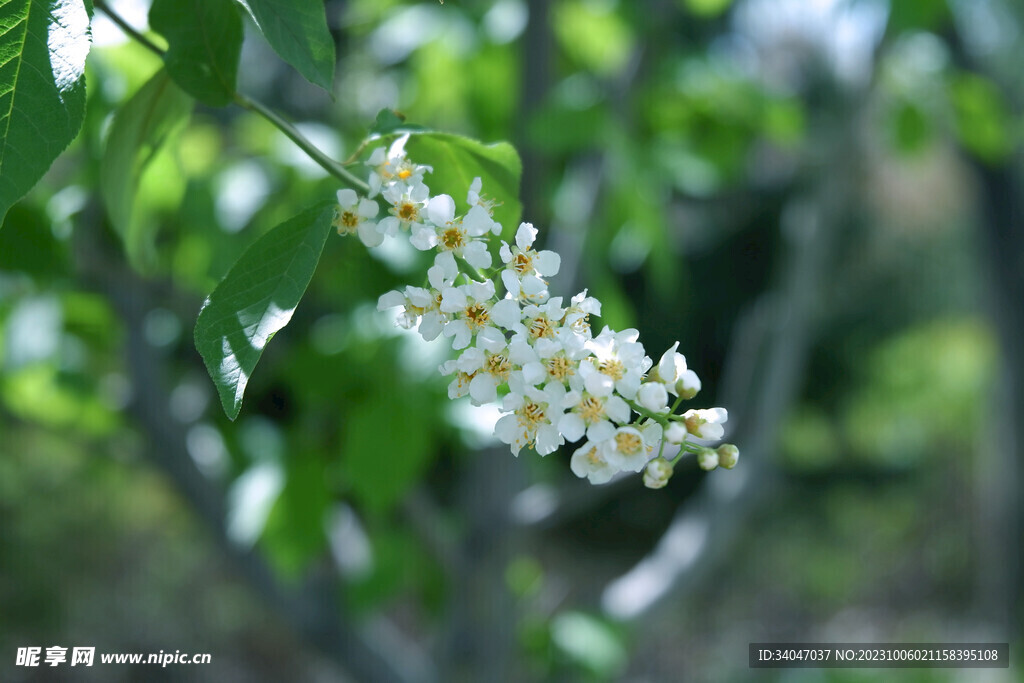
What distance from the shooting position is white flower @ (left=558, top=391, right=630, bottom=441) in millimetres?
360

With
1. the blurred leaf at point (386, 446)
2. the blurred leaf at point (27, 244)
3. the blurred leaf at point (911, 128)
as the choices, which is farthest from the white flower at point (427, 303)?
the blurred leaf at point (911, 128)

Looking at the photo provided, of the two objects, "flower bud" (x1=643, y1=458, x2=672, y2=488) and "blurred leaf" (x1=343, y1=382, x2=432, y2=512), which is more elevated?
"blurred leaf" (x1=343, y1=382, x2=432, y2=512)

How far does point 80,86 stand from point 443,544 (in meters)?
1.14

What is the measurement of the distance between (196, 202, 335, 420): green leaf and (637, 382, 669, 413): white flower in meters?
0.15

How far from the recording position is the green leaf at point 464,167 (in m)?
0.44

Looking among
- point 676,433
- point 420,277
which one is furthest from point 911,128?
point 676,433

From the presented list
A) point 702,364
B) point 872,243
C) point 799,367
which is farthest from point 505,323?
point 872,243

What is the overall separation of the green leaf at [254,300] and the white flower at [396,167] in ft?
0.17

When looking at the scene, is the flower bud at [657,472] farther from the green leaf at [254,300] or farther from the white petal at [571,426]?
the green leaf at [254,300]

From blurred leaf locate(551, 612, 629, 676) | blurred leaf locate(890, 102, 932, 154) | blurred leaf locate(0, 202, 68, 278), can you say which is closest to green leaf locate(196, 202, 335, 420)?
blurred leaf locate(0, 202, 68, 278)

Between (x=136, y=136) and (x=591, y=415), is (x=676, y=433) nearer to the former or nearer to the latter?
(x=591, y=415)

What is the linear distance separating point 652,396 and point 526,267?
0.29ft

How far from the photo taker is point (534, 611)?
Result: 5.84ft

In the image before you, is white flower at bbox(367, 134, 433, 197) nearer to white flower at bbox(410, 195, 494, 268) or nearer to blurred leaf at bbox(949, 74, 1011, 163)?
white flower at bbox(410, 195, 494, 268)
